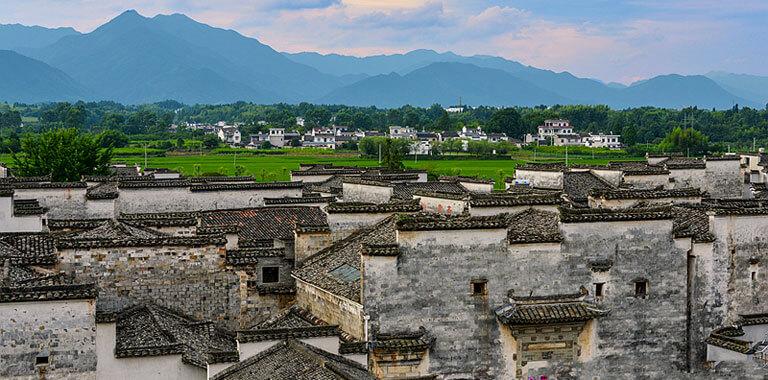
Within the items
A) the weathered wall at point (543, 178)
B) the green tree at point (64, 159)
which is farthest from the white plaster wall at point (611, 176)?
the green tree at point (64, 159)

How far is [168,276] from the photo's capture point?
79.3ft

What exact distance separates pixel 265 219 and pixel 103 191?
11501mm

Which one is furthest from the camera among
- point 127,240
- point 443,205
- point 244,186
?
point 244,186

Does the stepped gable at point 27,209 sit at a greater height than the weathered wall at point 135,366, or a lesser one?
greater

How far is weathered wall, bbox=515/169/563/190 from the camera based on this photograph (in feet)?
140

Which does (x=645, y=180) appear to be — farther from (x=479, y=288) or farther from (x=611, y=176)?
(x=479, y=288)

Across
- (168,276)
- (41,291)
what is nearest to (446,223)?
(168,276)

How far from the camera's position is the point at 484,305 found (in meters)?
22.1

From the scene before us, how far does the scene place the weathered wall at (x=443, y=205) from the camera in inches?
1125

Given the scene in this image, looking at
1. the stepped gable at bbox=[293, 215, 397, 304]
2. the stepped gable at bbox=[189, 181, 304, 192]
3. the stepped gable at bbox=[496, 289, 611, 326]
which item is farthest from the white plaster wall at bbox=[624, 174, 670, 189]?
the stepped gable at bbox=[496, 289, 611, 326]

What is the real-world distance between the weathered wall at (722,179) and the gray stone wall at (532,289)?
2413 centimetres

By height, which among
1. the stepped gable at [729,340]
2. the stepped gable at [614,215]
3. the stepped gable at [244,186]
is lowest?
the stepped gable at [729,340]

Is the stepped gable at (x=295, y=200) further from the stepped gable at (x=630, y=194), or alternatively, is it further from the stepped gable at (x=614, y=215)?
the stepped gable at (x=614, y=215)

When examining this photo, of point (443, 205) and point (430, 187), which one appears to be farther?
point (430, 187)
